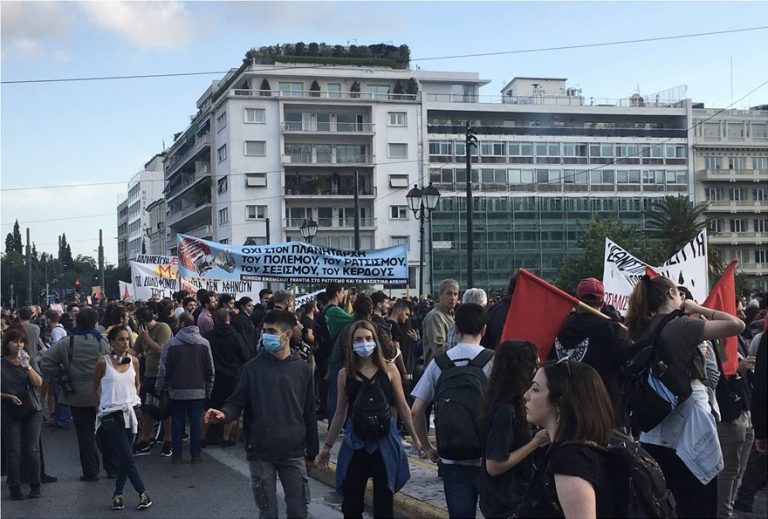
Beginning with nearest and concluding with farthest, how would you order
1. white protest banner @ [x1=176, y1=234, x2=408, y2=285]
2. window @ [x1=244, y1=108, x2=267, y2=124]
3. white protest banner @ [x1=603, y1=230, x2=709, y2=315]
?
white protest banner @ [x1=603, y1=230, x2=709, y2=315] < white protest banner @ [x1=176, y1=234, x2=408, y2=285] < window @ [x1=244, y1=108, x2=267, y2=124]

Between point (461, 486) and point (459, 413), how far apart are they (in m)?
0.47

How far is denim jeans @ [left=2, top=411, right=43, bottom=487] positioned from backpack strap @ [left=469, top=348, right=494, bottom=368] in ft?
18.4

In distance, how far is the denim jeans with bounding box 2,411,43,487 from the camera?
31.4 ft

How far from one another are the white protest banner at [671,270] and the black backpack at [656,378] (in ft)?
16.2

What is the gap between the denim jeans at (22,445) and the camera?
9580 mm

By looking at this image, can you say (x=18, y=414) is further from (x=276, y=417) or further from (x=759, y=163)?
(x=759, y=163)

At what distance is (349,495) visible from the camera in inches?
253

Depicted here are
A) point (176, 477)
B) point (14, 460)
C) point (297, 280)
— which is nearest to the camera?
point (14, 460)

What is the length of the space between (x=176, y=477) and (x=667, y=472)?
20.6 ft

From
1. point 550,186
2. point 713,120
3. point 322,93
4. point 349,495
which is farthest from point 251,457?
point 713,120

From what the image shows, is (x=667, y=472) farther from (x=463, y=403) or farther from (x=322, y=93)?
(x=322, y=93)

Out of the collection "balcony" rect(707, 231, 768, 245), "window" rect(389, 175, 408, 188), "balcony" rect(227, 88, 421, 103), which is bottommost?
"balcony" rect(707, 231, 768, 245)

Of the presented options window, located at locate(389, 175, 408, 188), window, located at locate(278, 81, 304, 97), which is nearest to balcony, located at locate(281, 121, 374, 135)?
window, located at locate(278, 81, 304, 97)

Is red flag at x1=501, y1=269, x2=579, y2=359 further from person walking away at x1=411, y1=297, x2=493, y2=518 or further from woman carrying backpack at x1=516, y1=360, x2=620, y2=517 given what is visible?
woman carrying backpack at x1=516, y1=360, x2=620, y2=517
